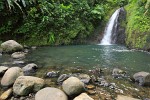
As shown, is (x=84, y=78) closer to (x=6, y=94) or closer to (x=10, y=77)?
(x=10, y=77)

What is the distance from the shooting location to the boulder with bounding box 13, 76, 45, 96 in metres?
6.15

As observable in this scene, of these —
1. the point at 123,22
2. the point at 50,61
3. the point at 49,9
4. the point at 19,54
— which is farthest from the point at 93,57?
the point at 123,22

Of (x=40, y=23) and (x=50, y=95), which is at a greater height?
(x=40, y=23)

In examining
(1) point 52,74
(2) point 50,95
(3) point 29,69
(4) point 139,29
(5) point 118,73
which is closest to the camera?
(2) point 50,95

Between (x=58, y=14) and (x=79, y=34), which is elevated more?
(x=58, y=14)

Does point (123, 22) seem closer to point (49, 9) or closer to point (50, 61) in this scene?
point (49, 9)

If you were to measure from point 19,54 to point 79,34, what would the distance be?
23.7ft

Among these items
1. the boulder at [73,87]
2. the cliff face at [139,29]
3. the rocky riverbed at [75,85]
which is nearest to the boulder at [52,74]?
the rocky riverbed at [75,85]

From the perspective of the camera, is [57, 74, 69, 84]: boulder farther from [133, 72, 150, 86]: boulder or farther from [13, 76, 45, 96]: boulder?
[133, 72, 150, 86]: boulder

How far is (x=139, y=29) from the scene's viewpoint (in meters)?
14.7

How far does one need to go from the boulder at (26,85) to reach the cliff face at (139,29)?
8.91 metres

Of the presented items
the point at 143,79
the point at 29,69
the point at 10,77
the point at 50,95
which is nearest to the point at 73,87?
the point at 50,95

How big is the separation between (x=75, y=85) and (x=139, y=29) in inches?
396

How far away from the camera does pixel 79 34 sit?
1766cm
